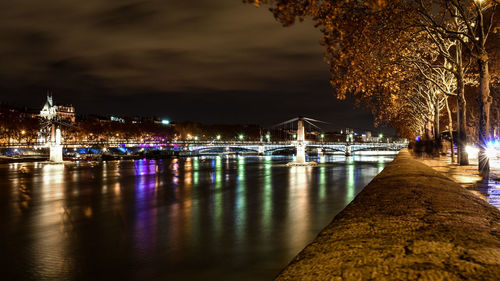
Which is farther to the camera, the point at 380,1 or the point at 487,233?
the point at 380,1

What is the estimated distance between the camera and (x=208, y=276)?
14.3 meters

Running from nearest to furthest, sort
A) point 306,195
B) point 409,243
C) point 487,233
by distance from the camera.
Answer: point 409,243 → point 487,233 → point 306,195

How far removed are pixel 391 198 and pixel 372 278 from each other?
6.18 m

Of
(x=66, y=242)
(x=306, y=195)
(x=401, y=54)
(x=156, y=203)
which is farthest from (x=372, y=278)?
(x=306, y=195)

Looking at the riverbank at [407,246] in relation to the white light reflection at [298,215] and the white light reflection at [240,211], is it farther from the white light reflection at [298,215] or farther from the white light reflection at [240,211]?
the white light reflection at [240,211]

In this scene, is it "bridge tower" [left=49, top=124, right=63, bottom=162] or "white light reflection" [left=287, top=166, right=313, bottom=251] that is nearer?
"white light reflection" [left=287, top=166, right=313, bottom=251]

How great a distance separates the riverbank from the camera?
15.3 feet

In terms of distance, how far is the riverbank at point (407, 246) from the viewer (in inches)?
183

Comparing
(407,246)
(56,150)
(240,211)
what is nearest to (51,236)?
(240,211)

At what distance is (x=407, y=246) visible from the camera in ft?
18.5

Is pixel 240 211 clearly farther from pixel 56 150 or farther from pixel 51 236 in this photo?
pixel 56 150

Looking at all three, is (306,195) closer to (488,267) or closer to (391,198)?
(391,198)

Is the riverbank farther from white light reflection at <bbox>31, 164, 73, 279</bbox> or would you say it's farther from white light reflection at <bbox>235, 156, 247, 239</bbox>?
white light reflection at <bbox>235, 156, 247, 239</bbox>

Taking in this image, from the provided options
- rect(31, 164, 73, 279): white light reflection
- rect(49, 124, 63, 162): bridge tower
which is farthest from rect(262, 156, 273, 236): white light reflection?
rect(49, 124, 63, 162): bridge tower
